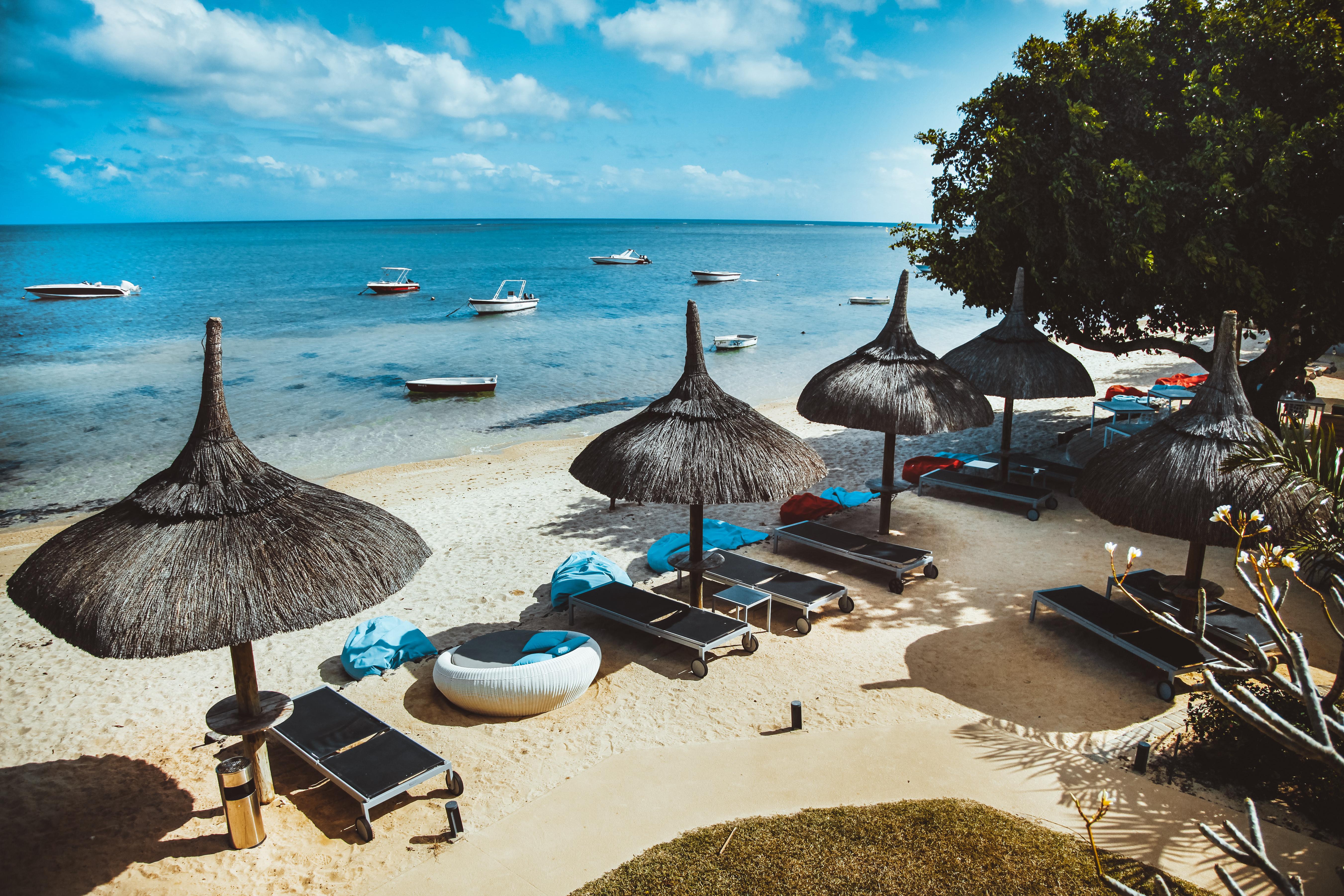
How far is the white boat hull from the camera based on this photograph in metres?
33.3

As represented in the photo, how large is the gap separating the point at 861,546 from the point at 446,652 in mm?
5021

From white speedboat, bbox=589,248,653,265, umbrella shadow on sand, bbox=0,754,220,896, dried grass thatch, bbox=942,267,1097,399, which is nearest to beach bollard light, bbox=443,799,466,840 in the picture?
umbrella shadow on sand, bbox=0,754,220,896

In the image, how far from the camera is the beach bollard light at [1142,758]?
5.84 meters

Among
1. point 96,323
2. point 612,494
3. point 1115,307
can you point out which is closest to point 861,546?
point 612,494

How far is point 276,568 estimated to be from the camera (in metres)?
5.13

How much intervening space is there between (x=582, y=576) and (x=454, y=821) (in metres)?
3.80

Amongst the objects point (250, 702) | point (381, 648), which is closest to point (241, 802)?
point (250, 702)

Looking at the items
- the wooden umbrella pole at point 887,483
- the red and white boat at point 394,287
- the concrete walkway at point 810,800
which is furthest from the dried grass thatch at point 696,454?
the red and white boat at point 394,287

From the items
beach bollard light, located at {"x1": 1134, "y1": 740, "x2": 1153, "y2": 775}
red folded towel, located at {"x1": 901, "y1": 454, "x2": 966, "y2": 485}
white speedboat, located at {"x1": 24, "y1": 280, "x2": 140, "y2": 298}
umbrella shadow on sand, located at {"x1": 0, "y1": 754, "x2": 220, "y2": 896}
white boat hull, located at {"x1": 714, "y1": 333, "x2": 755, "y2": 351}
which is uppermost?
white speedboat, located at {"x1": 24, "y1": 280, "x2": 140, "y2": 298}

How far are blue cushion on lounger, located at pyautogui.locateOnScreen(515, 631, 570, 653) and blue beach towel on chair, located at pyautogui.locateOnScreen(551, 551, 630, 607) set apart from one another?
1.36 meters

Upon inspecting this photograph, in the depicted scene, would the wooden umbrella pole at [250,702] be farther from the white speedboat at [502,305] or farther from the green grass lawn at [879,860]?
the white speedboat at [502,305]

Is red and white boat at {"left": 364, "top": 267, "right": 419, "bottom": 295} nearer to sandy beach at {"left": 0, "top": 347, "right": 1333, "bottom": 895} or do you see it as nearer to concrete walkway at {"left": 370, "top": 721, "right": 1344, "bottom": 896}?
sandy beach at {"left": 0, "top": 347, "right": 1333, "bottom": 895}

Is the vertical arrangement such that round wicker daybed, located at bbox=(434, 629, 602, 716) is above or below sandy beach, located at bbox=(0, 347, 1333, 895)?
above

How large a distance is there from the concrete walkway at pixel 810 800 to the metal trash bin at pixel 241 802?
1003 mm
